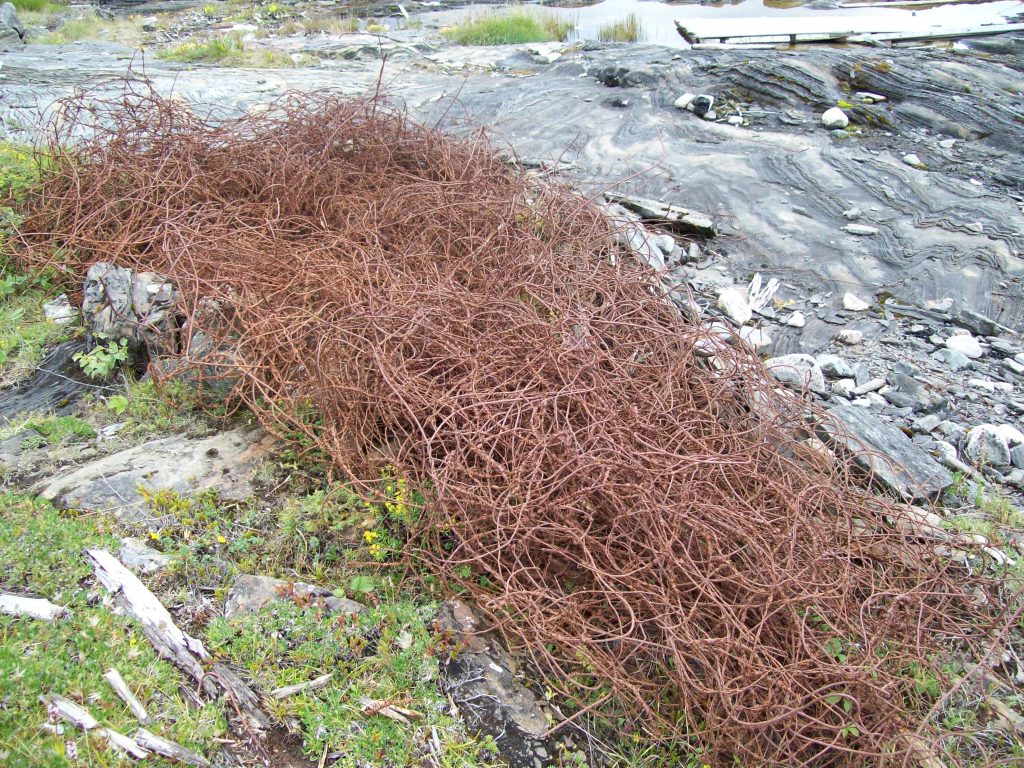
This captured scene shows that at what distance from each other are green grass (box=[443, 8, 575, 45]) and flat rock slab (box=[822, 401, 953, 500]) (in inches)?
390

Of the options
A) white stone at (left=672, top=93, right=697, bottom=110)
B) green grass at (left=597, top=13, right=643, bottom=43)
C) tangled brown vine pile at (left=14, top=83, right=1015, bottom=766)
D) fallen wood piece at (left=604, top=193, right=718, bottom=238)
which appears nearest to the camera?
tangled brown vine pile at (left=14, top=83, right=1015, bottom=766)

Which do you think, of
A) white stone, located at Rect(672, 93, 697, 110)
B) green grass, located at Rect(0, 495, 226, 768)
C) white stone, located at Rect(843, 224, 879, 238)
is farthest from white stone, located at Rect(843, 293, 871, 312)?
green grass, located at Rect(0, 495, 226, 768)

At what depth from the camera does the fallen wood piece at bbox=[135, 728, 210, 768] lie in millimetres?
2016

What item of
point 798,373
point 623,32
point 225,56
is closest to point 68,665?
point 798,373

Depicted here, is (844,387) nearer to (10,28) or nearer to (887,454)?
(887,454)

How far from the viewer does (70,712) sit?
2.01 metres

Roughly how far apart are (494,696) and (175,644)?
1.08 m

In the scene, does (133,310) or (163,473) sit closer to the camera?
(163,473)

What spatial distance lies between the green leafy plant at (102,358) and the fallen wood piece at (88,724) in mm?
2174

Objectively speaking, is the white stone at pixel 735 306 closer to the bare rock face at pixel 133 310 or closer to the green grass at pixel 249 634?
the green grass at pixel 249 634

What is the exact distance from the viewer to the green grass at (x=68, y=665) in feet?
6.38

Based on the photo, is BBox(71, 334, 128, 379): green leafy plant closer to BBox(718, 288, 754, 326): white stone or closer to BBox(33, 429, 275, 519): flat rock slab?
BBox(33, 429, 275, 519): flat rock slab

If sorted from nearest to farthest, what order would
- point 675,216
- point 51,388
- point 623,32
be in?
point 51,388
point 675,216
point 623,32

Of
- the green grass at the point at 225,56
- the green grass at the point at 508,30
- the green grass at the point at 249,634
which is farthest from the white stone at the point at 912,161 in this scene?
the green grass at the point at 225,56
